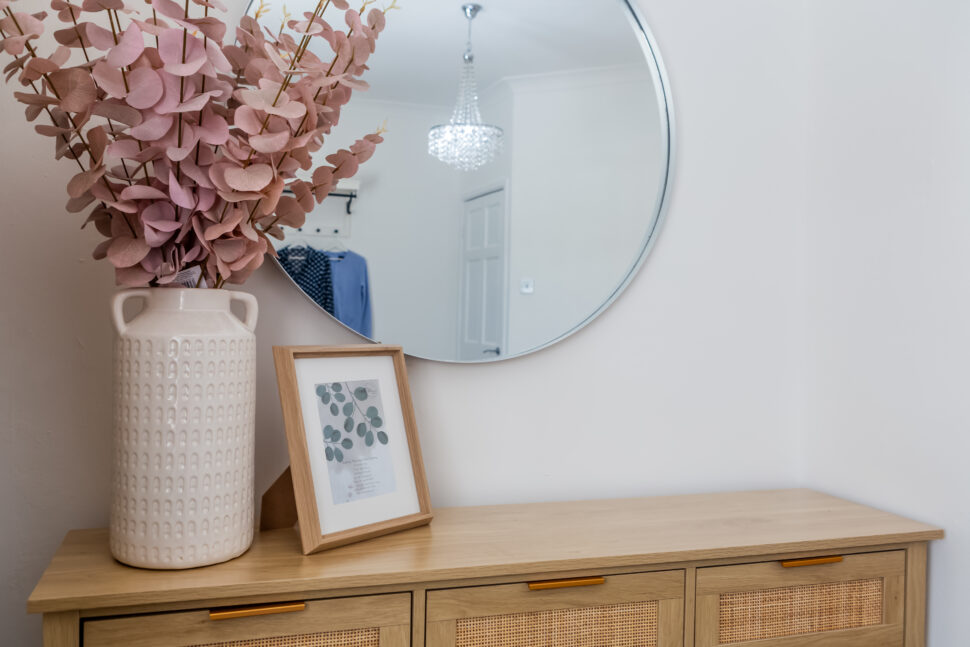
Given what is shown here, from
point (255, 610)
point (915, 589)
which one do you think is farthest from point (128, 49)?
point (915, 589)

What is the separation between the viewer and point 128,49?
91 cm

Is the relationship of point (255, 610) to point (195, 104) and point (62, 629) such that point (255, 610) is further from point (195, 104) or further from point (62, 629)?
point (195, 104)

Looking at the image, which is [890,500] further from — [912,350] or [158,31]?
[158,31]

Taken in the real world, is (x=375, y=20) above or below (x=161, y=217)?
above

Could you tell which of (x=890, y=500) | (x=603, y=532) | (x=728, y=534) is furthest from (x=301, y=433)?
(x=890, y=500)

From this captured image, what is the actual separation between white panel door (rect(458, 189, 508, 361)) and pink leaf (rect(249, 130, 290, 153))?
20.6 inches

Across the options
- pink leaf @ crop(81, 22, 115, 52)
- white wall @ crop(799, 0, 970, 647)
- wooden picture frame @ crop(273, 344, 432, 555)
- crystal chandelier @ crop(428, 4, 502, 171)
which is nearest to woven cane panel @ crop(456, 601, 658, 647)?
wooden picture frame @ crop(273, 344, 432, 555)

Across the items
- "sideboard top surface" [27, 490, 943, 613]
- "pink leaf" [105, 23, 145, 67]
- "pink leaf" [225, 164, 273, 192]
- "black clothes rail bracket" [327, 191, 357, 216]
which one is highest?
"pink leaf" [105, 23, 145, 67]

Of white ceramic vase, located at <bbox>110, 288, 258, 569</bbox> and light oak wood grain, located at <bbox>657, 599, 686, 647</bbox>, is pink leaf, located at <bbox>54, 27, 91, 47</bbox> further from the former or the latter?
light oak wood grain, located at <bbox>657, 599, 686, 647</bbox>

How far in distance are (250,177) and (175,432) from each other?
37cm

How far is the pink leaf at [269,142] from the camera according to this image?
3.24 ft

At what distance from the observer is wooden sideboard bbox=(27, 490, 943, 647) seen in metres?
0.99

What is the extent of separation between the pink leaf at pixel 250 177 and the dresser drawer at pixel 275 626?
574 millimetres

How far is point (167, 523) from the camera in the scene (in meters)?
1.03
